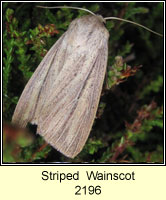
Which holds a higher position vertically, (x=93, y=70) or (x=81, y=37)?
(x=81, y=37)

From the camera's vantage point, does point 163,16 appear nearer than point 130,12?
No

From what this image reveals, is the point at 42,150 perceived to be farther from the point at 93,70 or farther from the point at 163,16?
the point at 163,16

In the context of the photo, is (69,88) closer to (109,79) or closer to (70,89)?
(70,89)

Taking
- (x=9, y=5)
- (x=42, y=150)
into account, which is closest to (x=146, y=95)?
(x=42, y=150)

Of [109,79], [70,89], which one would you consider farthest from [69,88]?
[109,79]
